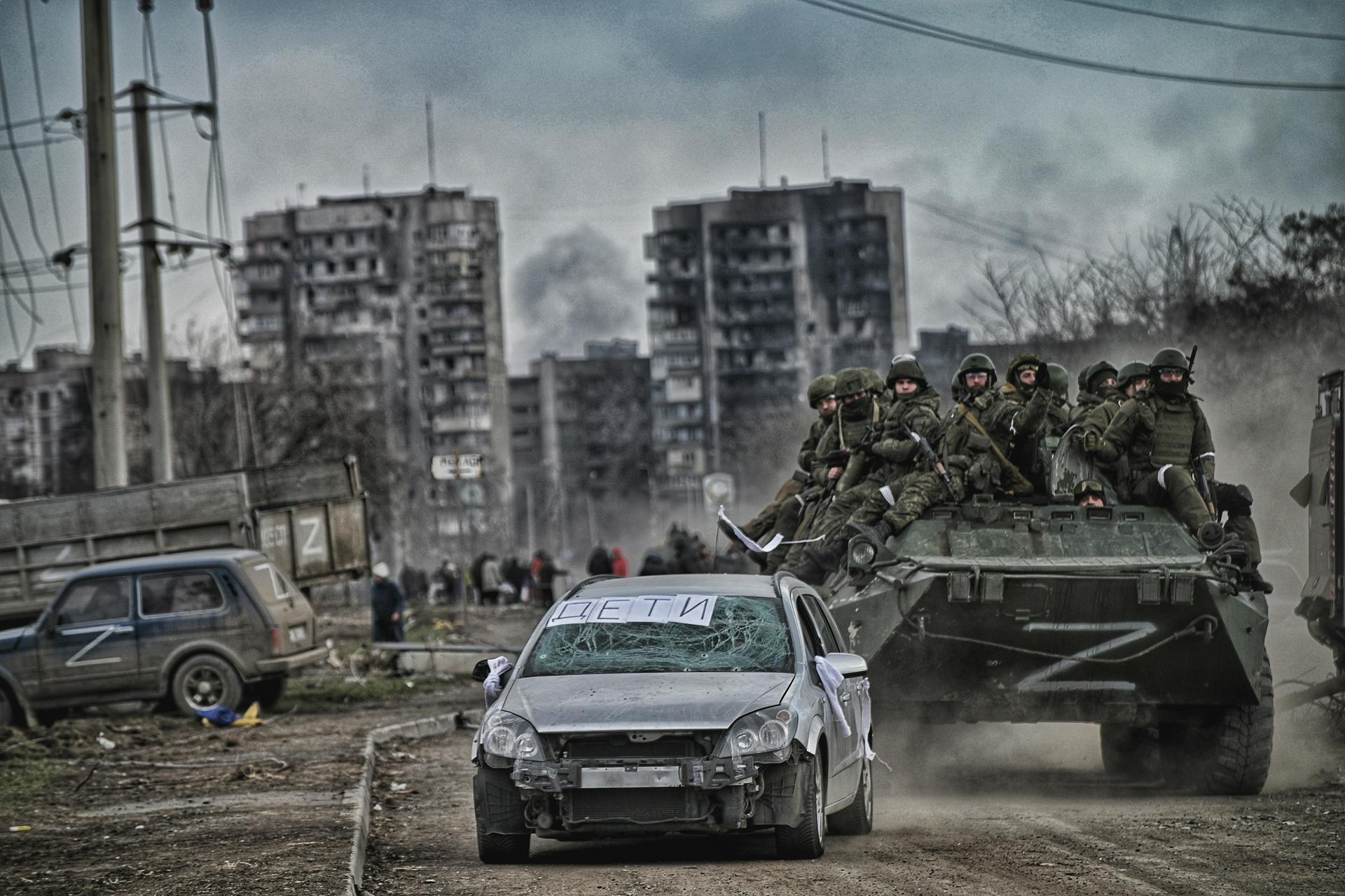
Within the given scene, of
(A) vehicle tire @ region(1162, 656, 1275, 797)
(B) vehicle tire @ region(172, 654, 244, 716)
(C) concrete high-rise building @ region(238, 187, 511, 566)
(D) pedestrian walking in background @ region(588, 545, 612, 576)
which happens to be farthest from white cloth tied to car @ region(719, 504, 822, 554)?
(C) concrete high-rise building @ region(238, 187, 511, 566)

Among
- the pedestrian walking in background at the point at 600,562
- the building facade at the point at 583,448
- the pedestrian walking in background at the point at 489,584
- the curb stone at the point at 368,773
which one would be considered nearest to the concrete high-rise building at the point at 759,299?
the building facade at the point at 583,448

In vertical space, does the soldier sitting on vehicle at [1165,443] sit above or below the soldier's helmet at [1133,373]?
below

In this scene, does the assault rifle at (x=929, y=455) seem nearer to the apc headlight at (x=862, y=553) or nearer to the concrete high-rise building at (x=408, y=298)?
the apc headlight at (x=862, y=553)

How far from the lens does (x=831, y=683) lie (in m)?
9.20

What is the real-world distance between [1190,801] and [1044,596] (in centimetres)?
149

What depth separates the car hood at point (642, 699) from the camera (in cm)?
831

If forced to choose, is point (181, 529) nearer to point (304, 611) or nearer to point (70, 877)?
point (304, 611)

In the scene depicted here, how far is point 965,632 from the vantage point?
11898 mm

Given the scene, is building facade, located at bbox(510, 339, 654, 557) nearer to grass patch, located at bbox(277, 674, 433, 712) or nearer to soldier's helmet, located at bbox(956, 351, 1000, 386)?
grass patch, located at bbox(277, 674, 433, 712)

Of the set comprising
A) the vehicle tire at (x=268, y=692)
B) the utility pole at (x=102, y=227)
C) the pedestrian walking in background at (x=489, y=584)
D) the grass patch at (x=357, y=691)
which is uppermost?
the utility pole at (x=102, y=227)

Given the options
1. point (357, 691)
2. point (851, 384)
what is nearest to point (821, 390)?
point (851, 384)

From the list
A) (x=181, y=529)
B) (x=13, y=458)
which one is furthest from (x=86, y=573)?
(x=13, y=458)

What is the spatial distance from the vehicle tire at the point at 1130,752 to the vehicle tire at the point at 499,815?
5711 millimetres

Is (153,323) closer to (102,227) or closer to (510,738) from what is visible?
(102,227)
